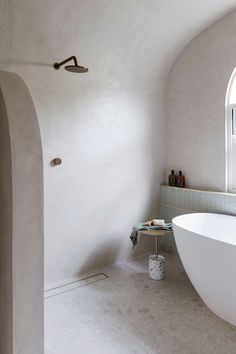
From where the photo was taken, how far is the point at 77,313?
2.25 m

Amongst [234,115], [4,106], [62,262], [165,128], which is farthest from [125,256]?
[4,106]

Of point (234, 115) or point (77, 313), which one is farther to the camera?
point (234, 115)

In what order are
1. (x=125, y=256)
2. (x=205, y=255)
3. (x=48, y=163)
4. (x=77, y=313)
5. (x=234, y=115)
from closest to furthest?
(x=205, y=255)
(x=77, y=313)
(x=48, y=163)
(x=234, y=115)
(x=125, y=256)

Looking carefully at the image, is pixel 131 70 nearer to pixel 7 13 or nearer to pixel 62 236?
pixel 7 13

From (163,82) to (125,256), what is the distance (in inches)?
91.1

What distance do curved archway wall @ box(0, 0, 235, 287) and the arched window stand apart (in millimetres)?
838

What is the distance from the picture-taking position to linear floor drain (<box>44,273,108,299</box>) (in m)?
2.57

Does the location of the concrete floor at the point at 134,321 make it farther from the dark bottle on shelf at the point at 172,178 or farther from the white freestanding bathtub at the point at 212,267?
the dark bottle on shelf at the point at 172,178

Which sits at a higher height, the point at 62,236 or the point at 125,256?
the point at 62,236

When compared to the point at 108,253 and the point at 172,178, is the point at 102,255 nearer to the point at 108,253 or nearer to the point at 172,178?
the point at 108,253

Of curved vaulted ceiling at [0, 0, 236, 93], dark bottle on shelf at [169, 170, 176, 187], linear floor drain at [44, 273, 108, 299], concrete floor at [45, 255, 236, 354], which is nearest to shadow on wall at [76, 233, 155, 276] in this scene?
linear floor drain at [44, 273, 108, 299]

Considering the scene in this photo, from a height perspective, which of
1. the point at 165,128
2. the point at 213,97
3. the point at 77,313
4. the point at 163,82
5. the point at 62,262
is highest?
the point at 163,82

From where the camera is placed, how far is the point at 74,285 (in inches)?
107

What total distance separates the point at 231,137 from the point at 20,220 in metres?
2.66
